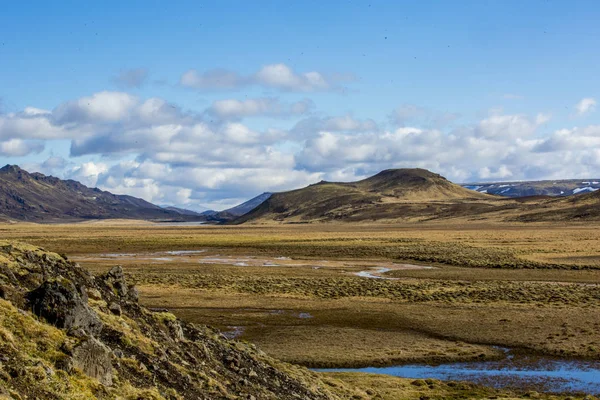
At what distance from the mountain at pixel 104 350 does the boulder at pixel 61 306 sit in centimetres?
3

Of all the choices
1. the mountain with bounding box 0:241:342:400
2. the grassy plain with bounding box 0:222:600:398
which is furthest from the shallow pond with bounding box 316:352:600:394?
the mountain with bounding box 0:241:342:400

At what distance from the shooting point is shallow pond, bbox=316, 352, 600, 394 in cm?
2712

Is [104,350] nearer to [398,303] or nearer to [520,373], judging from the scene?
[520,373]

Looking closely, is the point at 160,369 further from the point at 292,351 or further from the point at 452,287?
the point at 452,287

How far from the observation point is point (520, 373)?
96.0 feet

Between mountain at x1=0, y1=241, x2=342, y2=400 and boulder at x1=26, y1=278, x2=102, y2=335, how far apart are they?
0.09ft

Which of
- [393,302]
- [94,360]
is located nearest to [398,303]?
[393,302]

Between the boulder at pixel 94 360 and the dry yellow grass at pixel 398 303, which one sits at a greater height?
the boulder at pixel 94 360

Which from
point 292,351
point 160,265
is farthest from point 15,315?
point 160,265

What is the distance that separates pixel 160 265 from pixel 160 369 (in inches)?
2519

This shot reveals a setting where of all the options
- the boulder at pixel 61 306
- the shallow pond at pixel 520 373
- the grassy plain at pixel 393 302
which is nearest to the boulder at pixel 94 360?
the boulder at pixel 61 306

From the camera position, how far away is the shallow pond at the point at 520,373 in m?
27.1

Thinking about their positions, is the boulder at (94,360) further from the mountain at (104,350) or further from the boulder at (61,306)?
the boulder at (61,306)

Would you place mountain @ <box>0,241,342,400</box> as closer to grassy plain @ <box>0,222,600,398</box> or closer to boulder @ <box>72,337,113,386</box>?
boulder @ <box>72,337,113,386</box>
